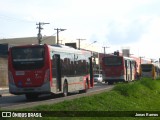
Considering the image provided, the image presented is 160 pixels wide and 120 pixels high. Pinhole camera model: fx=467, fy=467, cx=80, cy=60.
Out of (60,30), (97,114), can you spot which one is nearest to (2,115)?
(97,114)

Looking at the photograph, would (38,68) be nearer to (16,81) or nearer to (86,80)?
(16,81)

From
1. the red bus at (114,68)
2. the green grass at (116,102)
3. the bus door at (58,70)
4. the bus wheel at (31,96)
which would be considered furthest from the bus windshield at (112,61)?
the bus door at (58,70)

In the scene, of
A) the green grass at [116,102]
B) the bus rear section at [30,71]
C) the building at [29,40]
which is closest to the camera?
the green grass at [116,102]

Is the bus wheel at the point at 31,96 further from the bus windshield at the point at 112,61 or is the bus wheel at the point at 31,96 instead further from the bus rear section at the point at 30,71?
the bus windshield at the point at 112,61

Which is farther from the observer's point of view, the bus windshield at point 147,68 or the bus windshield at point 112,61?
the bus windshield at point 147,68

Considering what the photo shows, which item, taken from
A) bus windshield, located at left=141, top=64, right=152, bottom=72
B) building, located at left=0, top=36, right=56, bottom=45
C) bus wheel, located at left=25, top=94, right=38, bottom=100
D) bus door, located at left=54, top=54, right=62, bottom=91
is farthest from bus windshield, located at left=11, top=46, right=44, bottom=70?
building, located at left=0, top=36, right=56, bottom=45

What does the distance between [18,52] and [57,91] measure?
3.21 metres

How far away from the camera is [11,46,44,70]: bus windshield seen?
2569 centimetres

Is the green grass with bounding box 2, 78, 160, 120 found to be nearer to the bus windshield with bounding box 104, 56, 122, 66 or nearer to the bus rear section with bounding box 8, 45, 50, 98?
the bus rear section with bounding box 8, 45, 50, 98

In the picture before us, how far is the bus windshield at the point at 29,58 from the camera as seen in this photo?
25.7 metres

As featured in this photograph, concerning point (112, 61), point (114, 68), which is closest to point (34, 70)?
point (114, 68)

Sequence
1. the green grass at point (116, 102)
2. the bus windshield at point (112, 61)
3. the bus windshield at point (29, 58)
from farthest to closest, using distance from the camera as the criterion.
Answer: the bus windshield at point (112, 61), the bus windshield at point (29, 58), the green grass at point (116, 102)

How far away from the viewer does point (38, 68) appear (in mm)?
25609

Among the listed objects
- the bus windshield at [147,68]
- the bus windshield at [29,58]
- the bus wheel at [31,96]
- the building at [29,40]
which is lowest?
the bus wheel at [31,96]
